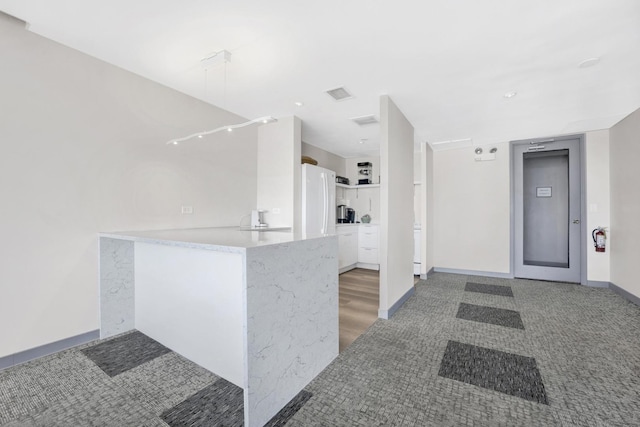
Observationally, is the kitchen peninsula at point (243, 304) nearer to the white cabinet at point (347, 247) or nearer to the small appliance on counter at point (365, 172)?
the white cabinet at point (347, 247)

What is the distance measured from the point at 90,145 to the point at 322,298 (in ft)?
8.22

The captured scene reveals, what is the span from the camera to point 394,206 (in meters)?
3.43

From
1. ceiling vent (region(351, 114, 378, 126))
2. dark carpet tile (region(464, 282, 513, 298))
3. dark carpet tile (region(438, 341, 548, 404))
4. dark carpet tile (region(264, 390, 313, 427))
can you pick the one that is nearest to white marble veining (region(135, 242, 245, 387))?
dark carpet tile (region(264, 390, 313, 427))

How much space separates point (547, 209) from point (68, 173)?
6.84 m

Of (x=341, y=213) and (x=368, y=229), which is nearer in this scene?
(x=368, y=229)

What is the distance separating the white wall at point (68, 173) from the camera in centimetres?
214

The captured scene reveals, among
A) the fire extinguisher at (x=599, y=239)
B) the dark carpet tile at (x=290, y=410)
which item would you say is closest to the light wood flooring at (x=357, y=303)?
the dark carpet tile at (x=290, y=410)

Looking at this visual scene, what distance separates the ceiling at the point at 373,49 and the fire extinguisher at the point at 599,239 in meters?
1.84

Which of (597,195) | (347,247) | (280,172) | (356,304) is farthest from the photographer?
(347,247)

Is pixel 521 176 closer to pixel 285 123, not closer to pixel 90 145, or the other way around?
pixel 285 123

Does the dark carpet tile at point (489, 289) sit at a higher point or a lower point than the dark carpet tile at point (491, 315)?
higher

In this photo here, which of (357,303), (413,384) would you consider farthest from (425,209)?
(413,384)

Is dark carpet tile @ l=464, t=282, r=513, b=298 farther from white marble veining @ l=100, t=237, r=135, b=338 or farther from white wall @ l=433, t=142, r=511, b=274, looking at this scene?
white marble veining @ l=100, t=237, r=135, b=338

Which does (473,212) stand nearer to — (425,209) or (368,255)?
(425,209)
